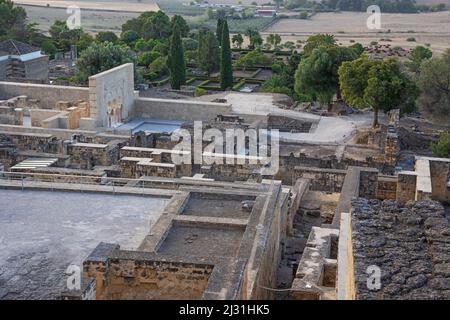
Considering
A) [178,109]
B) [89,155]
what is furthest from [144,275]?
[178,109]

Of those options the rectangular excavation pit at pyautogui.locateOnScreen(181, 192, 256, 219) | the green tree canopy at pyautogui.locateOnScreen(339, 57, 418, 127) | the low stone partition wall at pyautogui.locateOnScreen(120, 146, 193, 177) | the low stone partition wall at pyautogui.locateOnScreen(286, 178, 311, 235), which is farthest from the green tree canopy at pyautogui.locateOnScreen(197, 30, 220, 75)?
the rectangular excavation pit at pyautogui.locateOnScreen(181, 192, 256, 219)

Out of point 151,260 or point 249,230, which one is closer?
point 151,260

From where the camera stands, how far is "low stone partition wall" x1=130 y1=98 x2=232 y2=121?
2634 cm

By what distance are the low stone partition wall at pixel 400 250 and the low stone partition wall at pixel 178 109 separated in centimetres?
1597

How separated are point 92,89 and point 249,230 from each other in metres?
15.0

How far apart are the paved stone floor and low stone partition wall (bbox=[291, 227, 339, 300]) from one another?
8.13 feet

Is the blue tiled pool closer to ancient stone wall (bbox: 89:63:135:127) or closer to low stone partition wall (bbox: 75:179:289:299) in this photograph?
ancient stone wall (bbox: 89:63:135:127)

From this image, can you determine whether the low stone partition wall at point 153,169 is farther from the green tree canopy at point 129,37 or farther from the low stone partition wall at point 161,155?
the green tree canopy at point 129,37

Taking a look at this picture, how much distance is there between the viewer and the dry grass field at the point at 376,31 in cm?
7556

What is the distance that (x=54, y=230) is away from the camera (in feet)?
34.7

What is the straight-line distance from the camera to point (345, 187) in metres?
15.9

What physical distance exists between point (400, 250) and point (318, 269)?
2253mm
